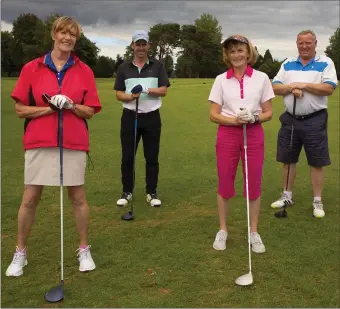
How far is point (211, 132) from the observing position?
41.9 feet

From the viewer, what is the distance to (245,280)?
3691mm

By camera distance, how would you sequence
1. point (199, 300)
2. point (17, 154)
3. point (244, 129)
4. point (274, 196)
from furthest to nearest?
point (17, 154), point (274, 196), point (244, 129), point (199, 300)

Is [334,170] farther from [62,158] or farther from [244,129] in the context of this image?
[62,158]

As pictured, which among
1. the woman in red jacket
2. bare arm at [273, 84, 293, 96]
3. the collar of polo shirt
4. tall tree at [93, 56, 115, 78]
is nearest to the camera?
the woman in red jacket

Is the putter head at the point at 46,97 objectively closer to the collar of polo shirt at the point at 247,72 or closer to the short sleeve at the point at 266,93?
the collar of polo shirt at the point at 247,72

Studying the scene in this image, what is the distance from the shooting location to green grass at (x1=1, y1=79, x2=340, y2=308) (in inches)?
140

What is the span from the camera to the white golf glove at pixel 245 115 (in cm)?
400

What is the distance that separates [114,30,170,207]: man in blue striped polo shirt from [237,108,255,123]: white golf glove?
1761 mm

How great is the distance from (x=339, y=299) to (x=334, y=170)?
4.91m

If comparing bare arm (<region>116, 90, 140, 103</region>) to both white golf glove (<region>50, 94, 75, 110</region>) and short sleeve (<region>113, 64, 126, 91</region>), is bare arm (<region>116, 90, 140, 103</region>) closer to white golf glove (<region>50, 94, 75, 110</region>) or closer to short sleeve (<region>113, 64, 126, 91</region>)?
short sleeve (<region>113, 64, 126, 91</region>)

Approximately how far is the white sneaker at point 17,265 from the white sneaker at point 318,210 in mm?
3485

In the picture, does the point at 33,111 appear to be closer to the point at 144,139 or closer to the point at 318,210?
the point at 144,139

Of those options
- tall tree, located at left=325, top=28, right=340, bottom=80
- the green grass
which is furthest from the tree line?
the green grass

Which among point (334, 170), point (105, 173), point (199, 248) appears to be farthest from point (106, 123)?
point (199, 248)
